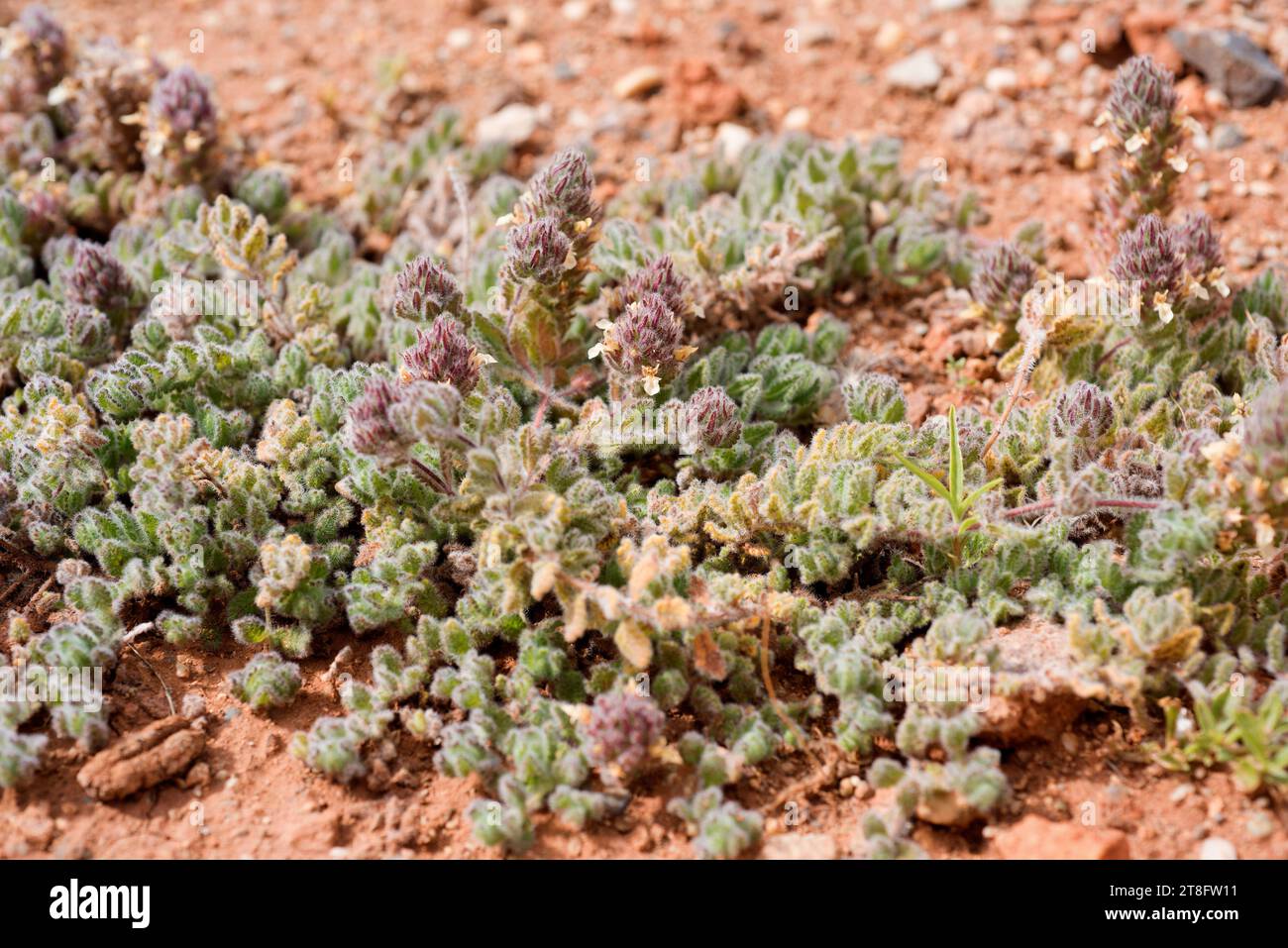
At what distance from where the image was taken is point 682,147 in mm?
6051

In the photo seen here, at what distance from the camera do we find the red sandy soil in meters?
3.41

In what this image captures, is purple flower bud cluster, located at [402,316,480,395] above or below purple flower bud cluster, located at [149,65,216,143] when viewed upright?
below

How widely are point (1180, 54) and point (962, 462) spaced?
303 centimetres

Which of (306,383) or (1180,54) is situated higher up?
(1180,54)

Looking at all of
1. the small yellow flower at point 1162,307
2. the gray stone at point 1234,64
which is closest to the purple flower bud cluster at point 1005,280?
the small yellow flower at point 1162,307

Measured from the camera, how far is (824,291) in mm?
5215

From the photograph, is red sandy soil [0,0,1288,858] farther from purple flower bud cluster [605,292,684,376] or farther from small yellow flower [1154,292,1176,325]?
purple flower bud cluster [605,292,684,376]

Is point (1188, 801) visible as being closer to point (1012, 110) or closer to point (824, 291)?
point (824, 291)

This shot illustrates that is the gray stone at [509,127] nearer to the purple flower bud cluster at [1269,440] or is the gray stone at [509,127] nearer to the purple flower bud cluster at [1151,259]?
the purple flower bud cluster at [1151,259]

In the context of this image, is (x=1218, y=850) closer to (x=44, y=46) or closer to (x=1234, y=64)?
(x=1234, y=64)

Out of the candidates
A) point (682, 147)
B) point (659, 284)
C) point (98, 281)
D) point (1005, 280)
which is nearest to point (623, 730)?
point (659, 284)

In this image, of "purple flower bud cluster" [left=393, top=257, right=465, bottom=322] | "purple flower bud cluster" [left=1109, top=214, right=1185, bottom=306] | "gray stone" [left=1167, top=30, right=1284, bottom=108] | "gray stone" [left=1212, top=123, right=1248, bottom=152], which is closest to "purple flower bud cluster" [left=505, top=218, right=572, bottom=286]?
"purple flower bud cluster" [left=393, top=257, right=465, bottom=322]
